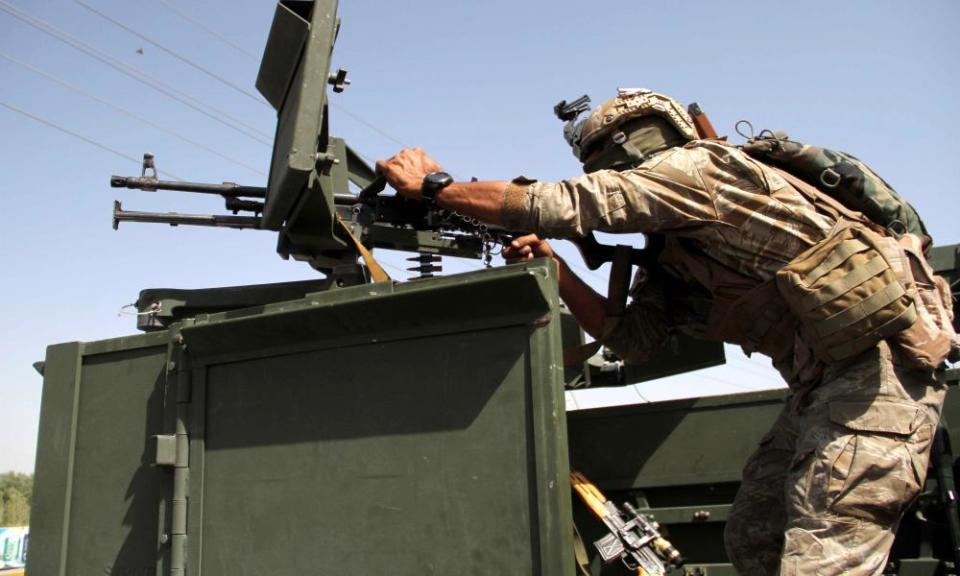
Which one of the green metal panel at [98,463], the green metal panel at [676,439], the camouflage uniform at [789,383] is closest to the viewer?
the camouflage uniform at [789,383]

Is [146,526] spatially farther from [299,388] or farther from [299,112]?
[299,112]

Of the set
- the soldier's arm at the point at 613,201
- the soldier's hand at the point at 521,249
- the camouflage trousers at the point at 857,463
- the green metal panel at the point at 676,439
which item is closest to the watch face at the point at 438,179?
the soldier's arm at the point at 613,201

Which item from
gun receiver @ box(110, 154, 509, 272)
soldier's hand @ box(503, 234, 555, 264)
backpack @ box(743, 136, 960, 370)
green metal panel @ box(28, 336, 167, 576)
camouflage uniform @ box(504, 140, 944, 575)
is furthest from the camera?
gun receiver @ box(110, 154, 509, 272)

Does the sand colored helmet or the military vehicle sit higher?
the sand colored helmet

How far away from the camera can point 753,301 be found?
2.68 m

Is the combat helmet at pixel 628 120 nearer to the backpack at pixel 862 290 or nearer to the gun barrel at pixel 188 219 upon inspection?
the backpack at pixel 862 290

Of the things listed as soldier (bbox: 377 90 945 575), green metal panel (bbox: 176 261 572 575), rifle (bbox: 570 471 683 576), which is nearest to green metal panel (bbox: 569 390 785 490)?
soldier (bbox: 377 90 945 575)

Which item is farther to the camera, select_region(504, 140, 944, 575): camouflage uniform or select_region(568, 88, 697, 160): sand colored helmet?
select_region(568, 88, 697, 160): sand colored helmet

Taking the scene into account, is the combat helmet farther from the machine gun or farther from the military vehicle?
the military vehicle

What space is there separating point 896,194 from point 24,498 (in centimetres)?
4456

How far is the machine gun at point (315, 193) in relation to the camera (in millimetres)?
2553

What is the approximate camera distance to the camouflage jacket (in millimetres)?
2549

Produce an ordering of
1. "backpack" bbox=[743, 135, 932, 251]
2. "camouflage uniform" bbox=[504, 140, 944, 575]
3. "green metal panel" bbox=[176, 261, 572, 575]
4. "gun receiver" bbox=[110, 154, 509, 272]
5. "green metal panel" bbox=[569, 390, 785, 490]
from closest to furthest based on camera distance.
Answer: "green metal panel" bbox=[176, 261, 572, 575], "camouflage uniform" bbox=[504, 140, 944, 575], "backpack" bbox=[743, 135, 932, 251], "green metal panel" bbox=[569, 390, 785, 490], "gun receiver" bbox=[110, 154, 509, 272]

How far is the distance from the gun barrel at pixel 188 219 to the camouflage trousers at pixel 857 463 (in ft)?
7.66
